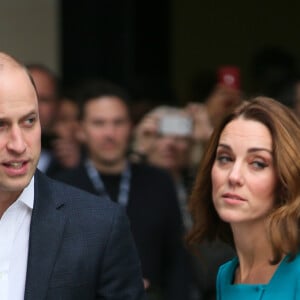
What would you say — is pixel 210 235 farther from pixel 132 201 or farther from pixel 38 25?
pixel 38 25

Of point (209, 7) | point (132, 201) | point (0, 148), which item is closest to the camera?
point (0, 148)

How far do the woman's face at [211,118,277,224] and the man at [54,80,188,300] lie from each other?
2205 mm

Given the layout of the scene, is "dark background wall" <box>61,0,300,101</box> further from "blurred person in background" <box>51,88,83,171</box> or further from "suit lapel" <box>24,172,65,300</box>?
"suit lapel" <box>24,172,65,300</box>

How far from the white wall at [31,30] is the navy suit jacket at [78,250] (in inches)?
193

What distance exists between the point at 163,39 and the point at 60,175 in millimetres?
5685

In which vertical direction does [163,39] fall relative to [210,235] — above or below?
below

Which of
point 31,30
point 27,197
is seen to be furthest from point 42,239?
point 31,30

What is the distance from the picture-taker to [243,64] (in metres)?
12.8

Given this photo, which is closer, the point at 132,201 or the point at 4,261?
the point at 4,261

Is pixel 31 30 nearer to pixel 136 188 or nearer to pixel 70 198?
pixel 136 188

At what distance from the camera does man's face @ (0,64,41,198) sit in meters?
3.68

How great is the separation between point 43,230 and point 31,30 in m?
5.34

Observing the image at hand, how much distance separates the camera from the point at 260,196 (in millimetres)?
3867

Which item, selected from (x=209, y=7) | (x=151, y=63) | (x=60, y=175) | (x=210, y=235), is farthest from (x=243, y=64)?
(x=210, y=235)
